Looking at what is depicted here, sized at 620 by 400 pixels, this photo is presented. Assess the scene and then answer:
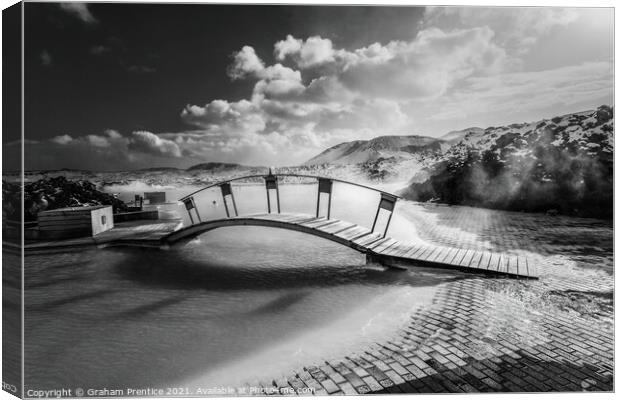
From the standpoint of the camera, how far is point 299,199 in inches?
395

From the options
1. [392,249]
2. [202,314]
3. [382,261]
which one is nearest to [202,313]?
[202,314]

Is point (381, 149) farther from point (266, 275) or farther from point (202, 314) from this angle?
point (202, 314)

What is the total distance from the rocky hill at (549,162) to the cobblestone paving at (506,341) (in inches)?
20.2

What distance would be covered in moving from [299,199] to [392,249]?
3.67 metres

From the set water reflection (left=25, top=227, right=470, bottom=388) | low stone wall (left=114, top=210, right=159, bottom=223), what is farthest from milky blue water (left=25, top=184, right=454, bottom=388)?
low stone wall (left=114, top=210, right=159, bottom=223)

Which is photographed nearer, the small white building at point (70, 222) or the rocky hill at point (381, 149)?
the rocky hill at point (381, 149)

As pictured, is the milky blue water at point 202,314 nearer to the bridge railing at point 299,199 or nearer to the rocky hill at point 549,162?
the bridge railing at point 299,199

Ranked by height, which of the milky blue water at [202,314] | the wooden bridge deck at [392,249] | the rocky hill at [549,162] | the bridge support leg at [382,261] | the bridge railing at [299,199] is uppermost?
the rocky hill at [549,162]

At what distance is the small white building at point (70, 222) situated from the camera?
834cm

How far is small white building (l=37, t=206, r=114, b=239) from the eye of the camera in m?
8.34

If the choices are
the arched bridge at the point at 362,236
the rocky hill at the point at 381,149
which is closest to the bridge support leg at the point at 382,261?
the arched bridge at the point at 362,236

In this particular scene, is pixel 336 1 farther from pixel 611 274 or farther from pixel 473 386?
pixel 611 274

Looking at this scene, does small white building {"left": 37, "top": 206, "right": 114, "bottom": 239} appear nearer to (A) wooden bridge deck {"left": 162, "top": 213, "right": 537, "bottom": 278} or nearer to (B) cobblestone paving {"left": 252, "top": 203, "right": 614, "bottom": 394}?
(A) wooden bridge deck {"left": 162, "top": 213, "right": 537, "bottom": 278}

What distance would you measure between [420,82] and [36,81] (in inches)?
189
